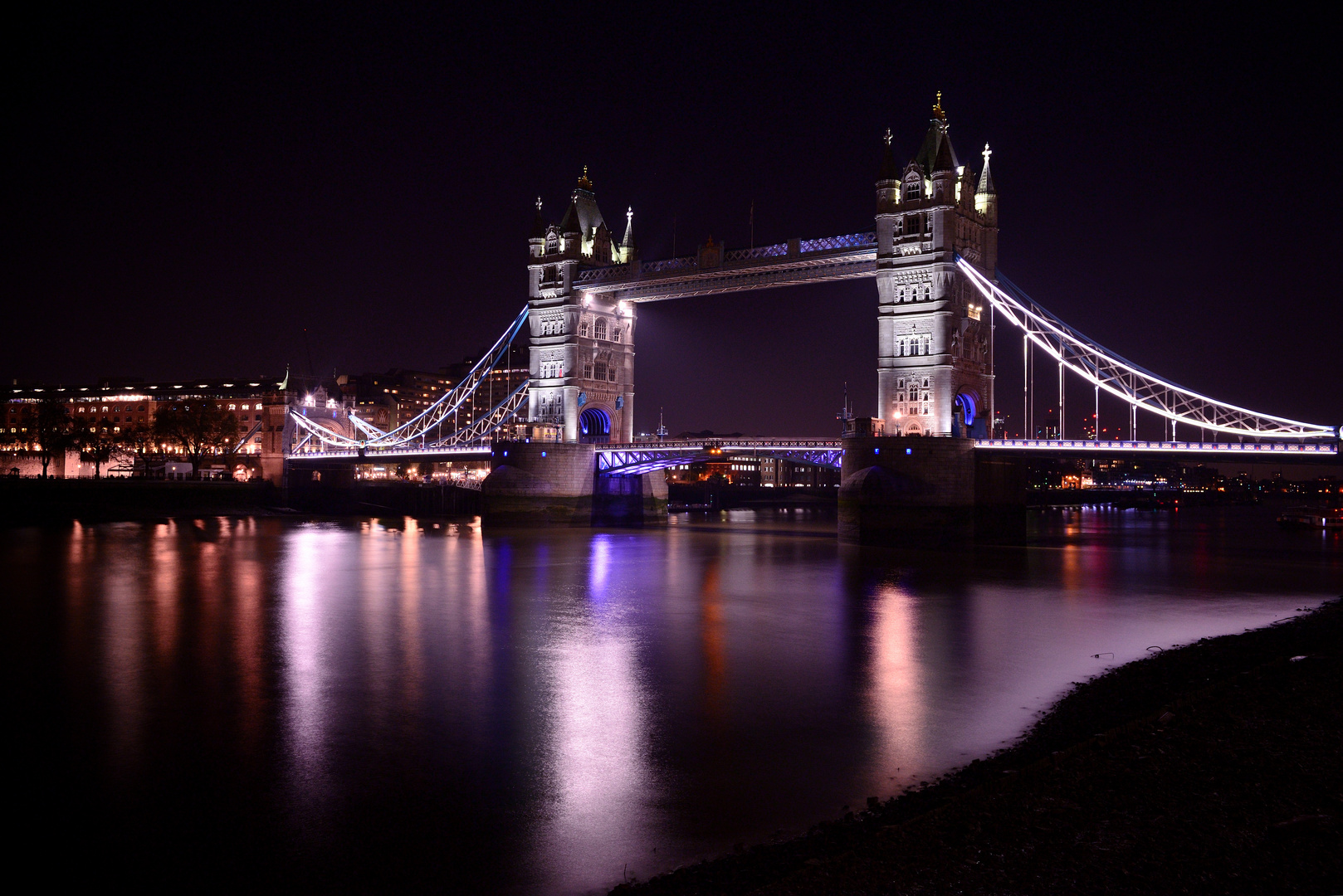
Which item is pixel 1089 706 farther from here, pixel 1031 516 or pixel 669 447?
pixel 1031 516

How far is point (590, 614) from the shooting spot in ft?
79.0

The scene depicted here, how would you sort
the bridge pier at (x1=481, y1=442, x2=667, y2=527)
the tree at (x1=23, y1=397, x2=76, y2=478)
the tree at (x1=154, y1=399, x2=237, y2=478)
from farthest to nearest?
1. the tree at (x1=154, y1=399, x2=237, y2=478)
2. the tree at (x1=23, y1=397, x2=76, y2=478)
3. the bridge pier at (x1=481, y1=442, x2=667, y2=527)

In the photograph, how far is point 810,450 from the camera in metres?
46.4

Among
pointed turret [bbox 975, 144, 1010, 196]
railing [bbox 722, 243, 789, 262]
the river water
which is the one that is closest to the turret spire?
pointed turret [bbox 975, 144, 1010, 196]

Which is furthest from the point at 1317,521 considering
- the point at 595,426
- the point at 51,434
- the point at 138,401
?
the point at 138,401

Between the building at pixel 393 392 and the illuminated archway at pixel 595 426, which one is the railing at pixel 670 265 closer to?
the illuminated archway at pixel 595 426

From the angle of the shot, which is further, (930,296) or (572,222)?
(572,222)

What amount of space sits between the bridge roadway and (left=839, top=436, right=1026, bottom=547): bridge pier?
152cm

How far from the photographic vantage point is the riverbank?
277 inches

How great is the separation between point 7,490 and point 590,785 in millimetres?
60996

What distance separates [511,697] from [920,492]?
27.8m

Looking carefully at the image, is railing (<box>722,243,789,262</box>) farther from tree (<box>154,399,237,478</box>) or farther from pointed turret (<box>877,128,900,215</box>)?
tree (<box>154,399,237,478</box>)

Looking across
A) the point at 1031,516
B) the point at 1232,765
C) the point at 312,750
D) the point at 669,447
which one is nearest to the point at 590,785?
the point at 312,750

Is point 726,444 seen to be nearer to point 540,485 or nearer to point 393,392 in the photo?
point 540,485
